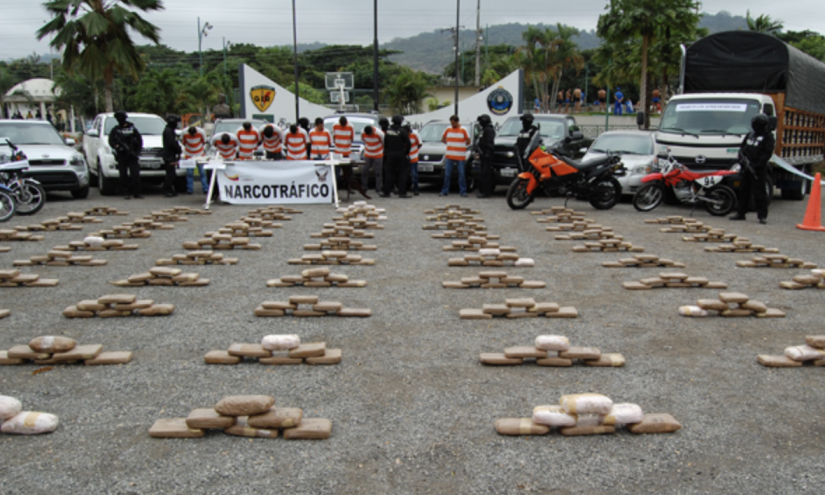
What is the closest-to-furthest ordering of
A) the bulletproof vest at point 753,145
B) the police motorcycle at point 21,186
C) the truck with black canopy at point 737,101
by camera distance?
the bulletproof vest at point 753,145, the police motorcycle at point 21,186, the truck with black canopy at point 737,101

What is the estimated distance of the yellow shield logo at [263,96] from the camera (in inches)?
1016

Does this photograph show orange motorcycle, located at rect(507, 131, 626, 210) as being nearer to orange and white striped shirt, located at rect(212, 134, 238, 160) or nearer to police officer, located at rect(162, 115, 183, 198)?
orange and white striped shirt, located at rect(212, 134, 238, 160)

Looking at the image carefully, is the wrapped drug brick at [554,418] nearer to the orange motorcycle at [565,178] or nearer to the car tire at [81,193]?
the orange motorcycle at [565,178]

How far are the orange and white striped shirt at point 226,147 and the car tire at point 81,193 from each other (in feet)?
10.4

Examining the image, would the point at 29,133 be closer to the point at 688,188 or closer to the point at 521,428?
the point at 688,188

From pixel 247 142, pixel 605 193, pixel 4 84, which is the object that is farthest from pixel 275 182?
pixel 4 84

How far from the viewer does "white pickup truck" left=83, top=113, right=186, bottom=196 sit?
15523 millimetres

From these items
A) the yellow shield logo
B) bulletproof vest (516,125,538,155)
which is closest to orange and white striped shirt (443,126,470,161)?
bulletproof vest (516,125,538,155)

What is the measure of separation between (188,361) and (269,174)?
9.09m

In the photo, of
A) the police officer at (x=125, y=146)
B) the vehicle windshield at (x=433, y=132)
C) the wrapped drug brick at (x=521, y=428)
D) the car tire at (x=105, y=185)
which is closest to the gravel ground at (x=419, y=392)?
the wrapped drug brick at (x=521, y=428)

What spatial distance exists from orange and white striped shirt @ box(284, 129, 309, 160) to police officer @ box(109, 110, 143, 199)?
304cm

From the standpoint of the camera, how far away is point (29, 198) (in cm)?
1271

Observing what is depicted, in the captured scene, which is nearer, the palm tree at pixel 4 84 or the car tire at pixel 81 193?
the car tire at pixel 81 193

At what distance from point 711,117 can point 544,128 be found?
4102 millimetres
